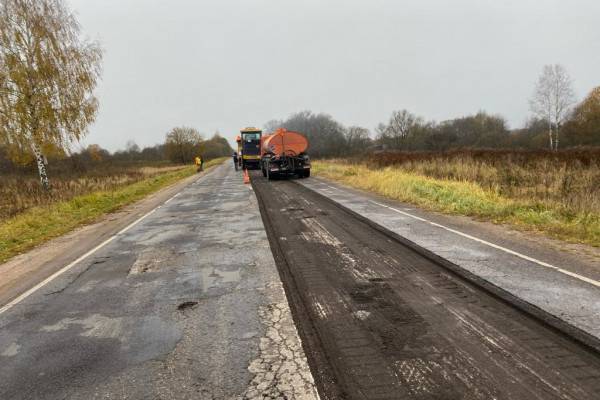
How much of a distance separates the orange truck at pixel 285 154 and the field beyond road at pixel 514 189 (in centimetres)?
211

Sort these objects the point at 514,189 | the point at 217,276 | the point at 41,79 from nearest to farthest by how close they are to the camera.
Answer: the point at 217,276, the point at 514,189, the point at 41,79

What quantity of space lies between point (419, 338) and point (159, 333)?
262 centimetres

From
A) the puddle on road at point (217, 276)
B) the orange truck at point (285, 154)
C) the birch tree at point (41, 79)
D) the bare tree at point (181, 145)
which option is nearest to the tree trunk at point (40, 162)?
the birch tree at point (41, 79)

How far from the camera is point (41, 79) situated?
19.5m

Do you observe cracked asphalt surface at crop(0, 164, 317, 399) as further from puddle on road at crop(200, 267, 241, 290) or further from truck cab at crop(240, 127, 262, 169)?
truck cab at crop(240, 127, 262, 169)

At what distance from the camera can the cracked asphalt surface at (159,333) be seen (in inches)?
119

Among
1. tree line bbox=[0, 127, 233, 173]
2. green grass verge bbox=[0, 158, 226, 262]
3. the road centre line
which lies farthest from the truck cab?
the road centre line

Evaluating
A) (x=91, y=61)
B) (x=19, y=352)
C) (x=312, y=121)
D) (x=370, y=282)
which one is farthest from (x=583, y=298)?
(x=312, y=121)

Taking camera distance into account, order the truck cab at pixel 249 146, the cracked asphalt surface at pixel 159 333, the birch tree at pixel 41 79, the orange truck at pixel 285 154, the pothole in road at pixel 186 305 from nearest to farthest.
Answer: the cracked asphalt surface at pixel 159 333
the pothole in road at pixel 186 305
the birch tree at pixel 41 79
the orange truck at pixel 285 154
the truck cab at pixel 249 146

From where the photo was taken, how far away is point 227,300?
468 centimetres

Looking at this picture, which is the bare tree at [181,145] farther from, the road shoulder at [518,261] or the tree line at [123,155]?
the road shoulder at [518,261]

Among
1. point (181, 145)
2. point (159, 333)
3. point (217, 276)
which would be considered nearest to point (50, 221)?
point (217, 276)

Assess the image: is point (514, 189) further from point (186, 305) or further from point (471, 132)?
point (471, 132)

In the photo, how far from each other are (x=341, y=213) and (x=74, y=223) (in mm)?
8031
